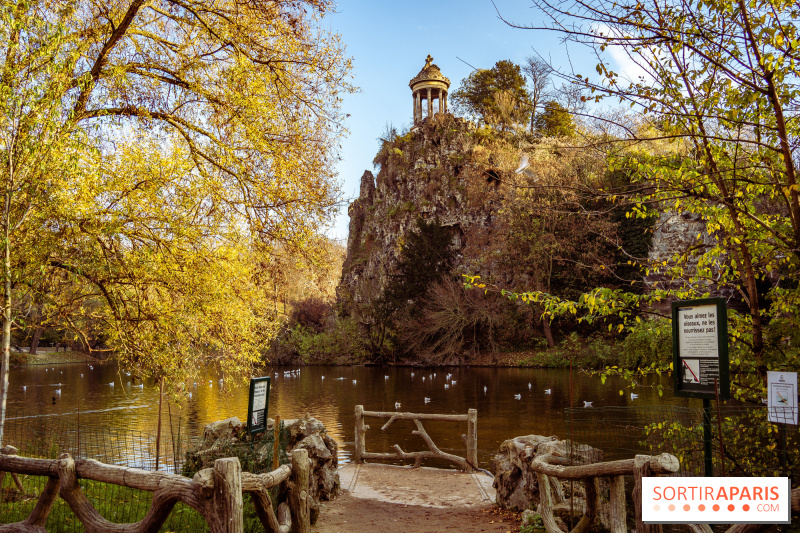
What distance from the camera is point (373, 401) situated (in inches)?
933

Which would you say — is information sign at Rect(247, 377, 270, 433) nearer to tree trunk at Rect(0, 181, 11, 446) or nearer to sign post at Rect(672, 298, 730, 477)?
tree trunk at Rect(0, 181, 11, 446)

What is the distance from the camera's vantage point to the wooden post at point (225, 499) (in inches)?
164

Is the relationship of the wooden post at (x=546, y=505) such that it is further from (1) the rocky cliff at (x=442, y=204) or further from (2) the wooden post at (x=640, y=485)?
(1) the rocky cliff at (x=442, y=204)

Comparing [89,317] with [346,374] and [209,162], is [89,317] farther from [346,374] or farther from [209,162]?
[346,374]

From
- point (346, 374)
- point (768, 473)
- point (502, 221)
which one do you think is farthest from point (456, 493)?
point (502, 221)

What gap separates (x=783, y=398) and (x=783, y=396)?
0.7 inches

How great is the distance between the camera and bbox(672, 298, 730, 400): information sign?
15.8ft

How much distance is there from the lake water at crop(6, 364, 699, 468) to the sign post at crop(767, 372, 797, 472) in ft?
26.5

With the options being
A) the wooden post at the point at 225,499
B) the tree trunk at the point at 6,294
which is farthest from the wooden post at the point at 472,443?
the tree trunk at the point at 6,294

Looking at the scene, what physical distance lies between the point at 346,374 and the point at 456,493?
93.7 ft

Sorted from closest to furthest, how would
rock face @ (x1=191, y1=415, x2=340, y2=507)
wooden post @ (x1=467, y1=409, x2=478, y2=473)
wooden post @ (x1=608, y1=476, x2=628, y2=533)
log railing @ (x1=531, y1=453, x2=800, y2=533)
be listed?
log railing @ (x1=531, y1=453, x2=800, y2=533) < wooden post @ (x1=608, y1=476, x2=628, y2=533) < rock face @ (x1=191, y1=415, x2=340, y2=507) < wooden post @ (x1=467, y1=409, x2=478, y2=473)

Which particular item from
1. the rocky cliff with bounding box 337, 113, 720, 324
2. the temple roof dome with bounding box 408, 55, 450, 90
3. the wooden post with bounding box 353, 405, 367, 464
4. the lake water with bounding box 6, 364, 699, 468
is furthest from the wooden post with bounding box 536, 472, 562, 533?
the temple roof dome with bounding box 408, 55, 450, 90

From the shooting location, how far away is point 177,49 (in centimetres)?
1087

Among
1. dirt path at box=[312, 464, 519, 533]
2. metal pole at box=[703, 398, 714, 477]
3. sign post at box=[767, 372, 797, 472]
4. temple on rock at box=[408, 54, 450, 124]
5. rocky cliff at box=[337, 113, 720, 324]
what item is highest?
temple on rock at box=[408, 54, 450, 124]
